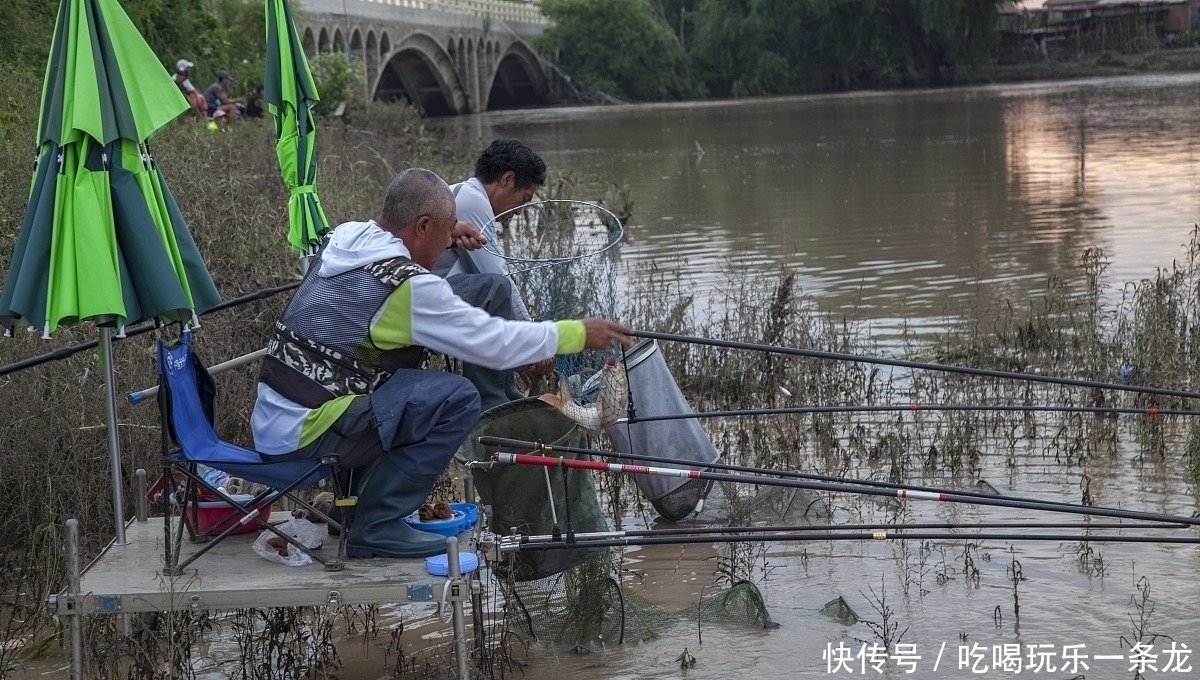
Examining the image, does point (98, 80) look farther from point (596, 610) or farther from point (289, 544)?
point (596, 610)

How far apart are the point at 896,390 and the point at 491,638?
13.9ft

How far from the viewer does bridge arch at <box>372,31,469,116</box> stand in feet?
184

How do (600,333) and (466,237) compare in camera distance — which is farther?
(466,237)

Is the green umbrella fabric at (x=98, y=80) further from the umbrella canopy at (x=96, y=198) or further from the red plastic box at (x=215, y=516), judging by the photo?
the red plastic box at (x=215, y=516)

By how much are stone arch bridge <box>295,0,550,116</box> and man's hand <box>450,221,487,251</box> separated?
36.2 m

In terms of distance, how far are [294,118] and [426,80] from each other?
5396 cm

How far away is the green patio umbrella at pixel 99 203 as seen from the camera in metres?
4.17

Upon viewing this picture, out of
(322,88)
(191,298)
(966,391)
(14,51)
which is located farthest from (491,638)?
(322,88)

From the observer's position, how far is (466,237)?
17.3 ft

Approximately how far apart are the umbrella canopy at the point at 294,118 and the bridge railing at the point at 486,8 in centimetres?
4102

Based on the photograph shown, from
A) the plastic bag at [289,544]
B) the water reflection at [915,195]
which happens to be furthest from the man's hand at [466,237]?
the water reflection at [915,195]

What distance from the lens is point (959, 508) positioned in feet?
20.1

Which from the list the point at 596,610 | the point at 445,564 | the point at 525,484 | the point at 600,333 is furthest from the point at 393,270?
the point at 596,610

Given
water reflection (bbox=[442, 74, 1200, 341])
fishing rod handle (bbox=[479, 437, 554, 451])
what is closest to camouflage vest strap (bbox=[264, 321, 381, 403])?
fishing rod handle (bbox=[479, 437, 554, 451])
